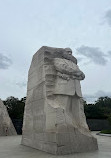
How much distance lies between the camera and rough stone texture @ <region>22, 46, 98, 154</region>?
25.5ft

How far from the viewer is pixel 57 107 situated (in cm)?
791

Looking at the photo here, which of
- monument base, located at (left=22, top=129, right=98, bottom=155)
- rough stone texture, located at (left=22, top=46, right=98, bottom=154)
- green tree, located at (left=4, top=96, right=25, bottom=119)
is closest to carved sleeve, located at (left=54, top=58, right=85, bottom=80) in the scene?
rough stone texture, located at (left=22, top=46, right=98, bottom=154)

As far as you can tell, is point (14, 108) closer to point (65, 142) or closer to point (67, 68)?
point (67, 68)

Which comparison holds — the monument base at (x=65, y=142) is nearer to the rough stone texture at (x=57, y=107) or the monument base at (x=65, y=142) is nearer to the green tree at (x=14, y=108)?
the rough stone texture at (x=57, y=107)

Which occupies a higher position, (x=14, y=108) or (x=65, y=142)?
(x=14, y=108)

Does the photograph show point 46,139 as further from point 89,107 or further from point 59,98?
point 89,107

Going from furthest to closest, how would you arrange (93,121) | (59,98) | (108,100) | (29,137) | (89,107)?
1. (108,100)
2. (89,107)
3. (93,121)
4. (29,137)
5. (59,98)

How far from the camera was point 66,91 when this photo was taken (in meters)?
8.43

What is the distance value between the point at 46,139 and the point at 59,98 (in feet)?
5.05

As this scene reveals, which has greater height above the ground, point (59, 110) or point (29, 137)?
point (59, 110)

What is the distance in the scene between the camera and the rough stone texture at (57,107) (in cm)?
776

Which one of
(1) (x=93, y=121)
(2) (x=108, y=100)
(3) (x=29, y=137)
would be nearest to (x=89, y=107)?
(1) (x=93, y=121)

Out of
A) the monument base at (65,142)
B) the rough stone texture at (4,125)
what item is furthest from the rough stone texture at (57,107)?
the rough stone texture at (4,125)

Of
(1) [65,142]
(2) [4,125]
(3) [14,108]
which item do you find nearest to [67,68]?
(1) [65,142]
